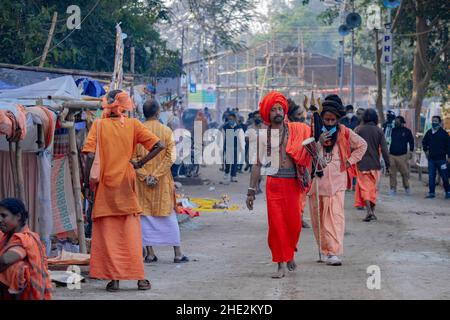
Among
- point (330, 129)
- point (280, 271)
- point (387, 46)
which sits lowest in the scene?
point (280, 271)

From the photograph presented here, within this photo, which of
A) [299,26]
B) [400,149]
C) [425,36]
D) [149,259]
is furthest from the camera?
[299,26]

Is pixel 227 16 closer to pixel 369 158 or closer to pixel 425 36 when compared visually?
pixel 425 36

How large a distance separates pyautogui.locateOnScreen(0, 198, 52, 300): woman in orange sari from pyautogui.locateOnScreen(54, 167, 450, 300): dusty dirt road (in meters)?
1.73

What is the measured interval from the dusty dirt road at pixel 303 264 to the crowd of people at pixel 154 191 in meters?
0.34

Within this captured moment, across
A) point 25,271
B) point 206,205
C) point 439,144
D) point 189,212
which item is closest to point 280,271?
point 25,271

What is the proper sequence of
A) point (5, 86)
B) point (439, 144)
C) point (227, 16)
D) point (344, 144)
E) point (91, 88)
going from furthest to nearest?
point (227, 16) < point (439, 144) < point (91, 88) < point (5, 86) < point (344, 144)

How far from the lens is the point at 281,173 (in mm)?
10477

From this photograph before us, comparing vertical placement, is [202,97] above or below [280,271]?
above

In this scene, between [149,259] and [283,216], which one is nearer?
[283,216]

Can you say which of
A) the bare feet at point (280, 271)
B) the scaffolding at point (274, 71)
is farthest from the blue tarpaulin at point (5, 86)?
the scaffolding at point (274, 71)

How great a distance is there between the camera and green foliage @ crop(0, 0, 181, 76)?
62.4 feet

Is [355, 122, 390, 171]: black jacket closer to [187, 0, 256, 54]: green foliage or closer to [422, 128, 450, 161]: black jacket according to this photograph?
[422, 128, 450, 161]: black jacket

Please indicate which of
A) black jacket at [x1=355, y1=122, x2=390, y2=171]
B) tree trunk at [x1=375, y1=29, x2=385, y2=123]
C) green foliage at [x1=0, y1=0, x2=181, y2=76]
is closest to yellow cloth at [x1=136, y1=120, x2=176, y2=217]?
black jacket at [x1=355, y1=122, x2=390, y2=171]

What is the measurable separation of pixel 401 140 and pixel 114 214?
13.7 m
